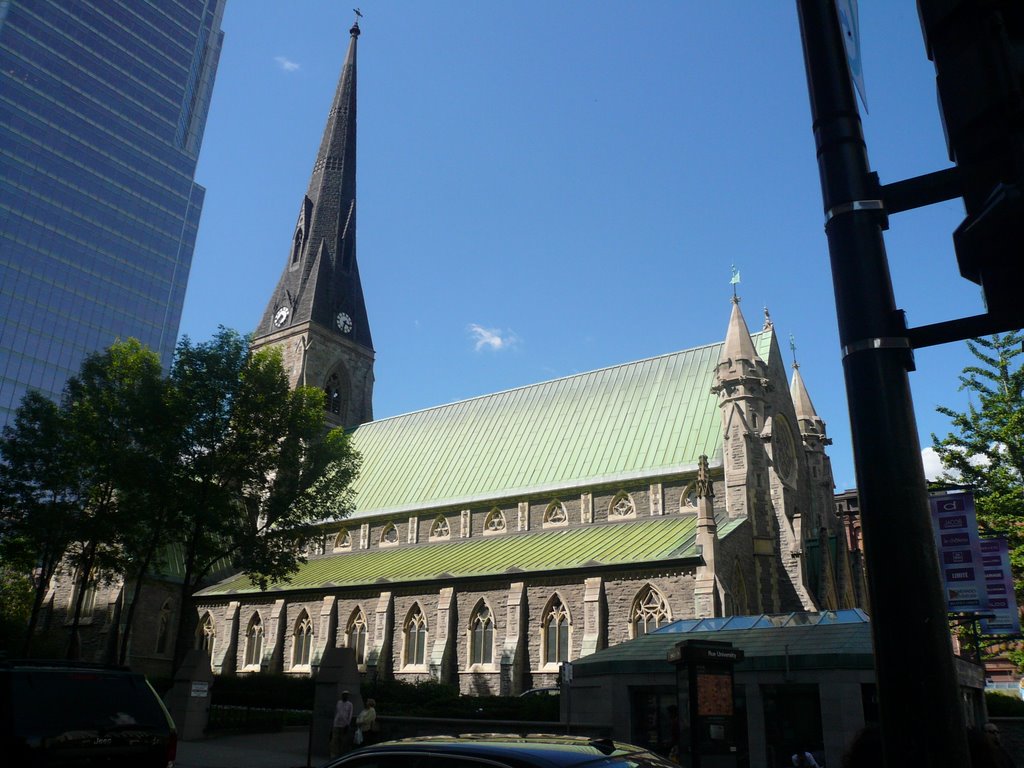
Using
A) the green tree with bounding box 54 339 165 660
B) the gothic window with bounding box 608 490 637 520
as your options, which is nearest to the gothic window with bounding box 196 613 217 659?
the green tree with bounding box 54 339 165 660

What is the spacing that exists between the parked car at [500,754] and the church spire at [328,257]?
158ft

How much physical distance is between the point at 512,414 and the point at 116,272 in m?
62.1

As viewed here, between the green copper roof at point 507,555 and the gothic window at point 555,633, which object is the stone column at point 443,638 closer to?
the green copper roof at point 507,555

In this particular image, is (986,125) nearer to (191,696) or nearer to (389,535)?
(191,696)

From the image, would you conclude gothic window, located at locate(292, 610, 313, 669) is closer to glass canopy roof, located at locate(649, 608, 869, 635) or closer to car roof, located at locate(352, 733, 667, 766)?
glass canopy roof, located at locate(649, 608, 869, 635)

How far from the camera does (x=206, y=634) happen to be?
128 ft

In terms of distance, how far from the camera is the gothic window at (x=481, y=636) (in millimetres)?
29375

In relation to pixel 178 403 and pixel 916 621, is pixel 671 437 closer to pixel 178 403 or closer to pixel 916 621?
pixel 178 403

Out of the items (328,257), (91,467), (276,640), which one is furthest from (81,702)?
(328,257)

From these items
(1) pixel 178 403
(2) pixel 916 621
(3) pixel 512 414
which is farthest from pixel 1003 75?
(3) pixel 512 414

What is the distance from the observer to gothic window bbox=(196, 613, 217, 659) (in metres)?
38.6

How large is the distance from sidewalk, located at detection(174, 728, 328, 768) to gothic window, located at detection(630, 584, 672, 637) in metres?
10.9

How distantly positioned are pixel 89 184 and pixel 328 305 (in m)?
46.8

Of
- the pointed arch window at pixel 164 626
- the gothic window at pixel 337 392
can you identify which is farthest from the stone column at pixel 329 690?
the gothic window at pixel 337 392
